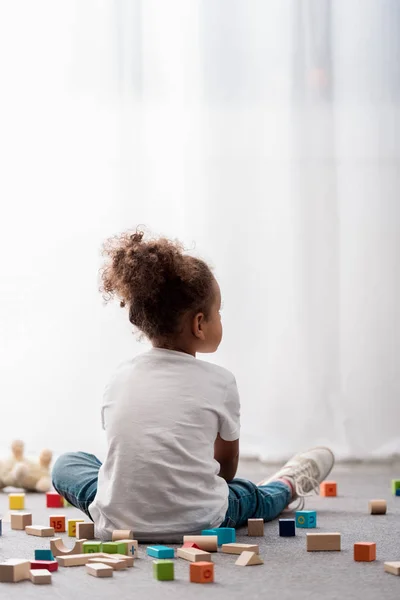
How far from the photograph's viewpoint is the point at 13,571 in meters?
1.20

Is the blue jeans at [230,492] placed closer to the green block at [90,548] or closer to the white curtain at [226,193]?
the green block at [90,548]

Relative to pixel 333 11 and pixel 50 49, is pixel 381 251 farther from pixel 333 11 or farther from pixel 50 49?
pixel 50 49

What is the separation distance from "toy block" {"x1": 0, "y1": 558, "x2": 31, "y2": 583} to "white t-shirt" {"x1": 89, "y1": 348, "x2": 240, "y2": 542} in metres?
0.26

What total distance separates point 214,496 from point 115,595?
1.27 ft

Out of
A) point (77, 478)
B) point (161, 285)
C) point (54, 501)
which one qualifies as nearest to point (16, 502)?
point (54, 501)

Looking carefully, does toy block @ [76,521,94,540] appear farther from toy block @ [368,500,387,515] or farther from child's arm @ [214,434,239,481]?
toy block @ [368,500,387,515]

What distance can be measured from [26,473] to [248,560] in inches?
42.4

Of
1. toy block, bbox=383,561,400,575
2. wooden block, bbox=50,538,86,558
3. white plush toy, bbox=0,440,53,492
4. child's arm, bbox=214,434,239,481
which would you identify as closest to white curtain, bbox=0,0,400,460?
white plush toy, bbox=0,440,53,492

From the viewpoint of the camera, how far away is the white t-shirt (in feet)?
4.75

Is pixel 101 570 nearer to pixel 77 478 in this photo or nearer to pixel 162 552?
pixel 162 552

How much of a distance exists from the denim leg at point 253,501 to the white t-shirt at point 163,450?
91 millimetres

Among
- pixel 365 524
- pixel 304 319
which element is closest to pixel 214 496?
pixel 365 524

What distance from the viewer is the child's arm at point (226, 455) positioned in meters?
1.57

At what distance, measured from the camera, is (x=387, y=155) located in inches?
107
